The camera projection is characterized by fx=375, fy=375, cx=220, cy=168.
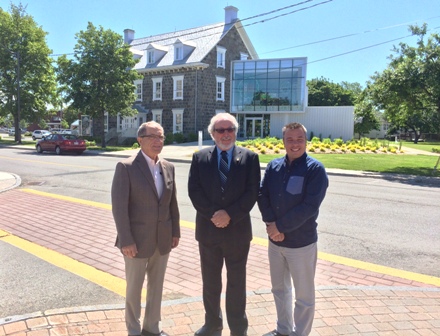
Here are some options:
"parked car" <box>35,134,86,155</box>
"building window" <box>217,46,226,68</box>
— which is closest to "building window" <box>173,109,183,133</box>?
"building window" <box>217,46,226,68</box>

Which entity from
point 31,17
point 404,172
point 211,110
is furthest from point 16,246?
point 31,17

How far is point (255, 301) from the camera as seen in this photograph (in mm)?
3793

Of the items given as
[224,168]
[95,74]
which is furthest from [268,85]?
[224,168]

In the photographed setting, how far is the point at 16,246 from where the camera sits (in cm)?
546

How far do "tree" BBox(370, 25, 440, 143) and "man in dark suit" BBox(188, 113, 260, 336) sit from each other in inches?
611

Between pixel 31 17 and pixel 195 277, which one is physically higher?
pixel 31 17

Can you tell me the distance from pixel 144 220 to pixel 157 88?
36269mm

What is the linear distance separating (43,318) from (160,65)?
36.1m

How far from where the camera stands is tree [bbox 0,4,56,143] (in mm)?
34875

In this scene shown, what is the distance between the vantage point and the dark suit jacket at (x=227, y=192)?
2.99m

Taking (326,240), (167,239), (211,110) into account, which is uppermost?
(211,110)

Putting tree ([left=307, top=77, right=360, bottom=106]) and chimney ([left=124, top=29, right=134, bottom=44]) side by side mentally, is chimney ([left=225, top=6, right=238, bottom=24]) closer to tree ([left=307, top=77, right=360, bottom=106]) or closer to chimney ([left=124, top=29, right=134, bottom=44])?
chimney ([left=124, top=29, right=134, bottom=44])

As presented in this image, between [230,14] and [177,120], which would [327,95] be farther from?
[177,120]

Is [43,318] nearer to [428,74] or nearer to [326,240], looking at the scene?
[326,240]
